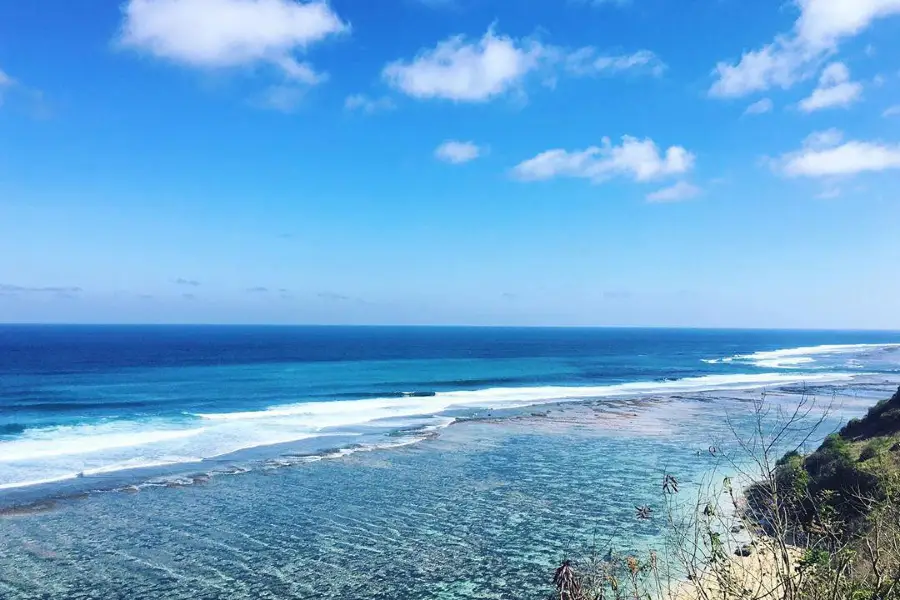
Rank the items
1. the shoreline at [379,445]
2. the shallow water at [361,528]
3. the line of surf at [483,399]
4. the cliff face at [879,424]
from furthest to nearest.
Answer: the line of surf at [483,399], the cliff face at [879,424], the shoreline at [379,445], the shallow water at [361,528]

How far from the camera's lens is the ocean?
16016 millimetres

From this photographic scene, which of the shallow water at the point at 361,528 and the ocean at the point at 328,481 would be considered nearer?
the shallow water at the point at 361,528

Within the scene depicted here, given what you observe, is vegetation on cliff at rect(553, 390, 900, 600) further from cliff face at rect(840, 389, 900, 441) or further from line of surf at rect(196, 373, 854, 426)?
line of surf at rect(196, 373, 854, 426)

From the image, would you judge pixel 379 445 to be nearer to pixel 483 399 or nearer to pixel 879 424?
pixel 483 399

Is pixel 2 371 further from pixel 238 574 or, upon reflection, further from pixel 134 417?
pixel 238 574

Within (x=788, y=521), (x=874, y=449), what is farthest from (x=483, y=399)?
(x=788, y=521)

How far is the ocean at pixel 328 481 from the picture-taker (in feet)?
52.5

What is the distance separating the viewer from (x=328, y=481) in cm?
2512

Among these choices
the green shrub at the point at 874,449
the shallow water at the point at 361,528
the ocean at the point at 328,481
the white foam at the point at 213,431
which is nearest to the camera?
the shallow water at the point at 361,528

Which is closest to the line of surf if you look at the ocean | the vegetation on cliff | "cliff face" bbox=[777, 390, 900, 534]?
the ocean

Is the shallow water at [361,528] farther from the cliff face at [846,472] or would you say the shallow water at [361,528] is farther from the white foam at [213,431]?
the white foam at [213,431]

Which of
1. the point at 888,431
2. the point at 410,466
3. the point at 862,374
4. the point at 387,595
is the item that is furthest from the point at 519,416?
the point at 862,374

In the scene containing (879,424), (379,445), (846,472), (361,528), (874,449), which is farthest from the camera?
(379,445)

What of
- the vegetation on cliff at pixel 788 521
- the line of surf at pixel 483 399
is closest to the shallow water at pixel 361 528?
the vegetation on cliff at pixel 788 521
